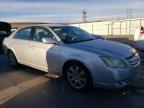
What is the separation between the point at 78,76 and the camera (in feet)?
21.2

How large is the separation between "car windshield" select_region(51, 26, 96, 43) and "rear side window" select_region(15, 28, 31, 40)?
3.34 ft

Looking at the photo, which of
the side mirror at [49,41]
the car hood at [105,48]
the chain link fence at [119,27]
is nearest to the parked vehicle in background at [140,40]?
the car hood at [105,48]

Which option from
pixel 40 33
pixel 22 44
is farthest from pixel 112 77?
pixel 22 44

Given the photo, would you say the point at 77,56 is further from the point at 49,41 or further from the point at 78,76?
the point at 49,41

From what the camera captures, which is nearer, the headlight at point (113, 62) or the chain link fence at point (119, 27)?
the headlight at point (113, 62)

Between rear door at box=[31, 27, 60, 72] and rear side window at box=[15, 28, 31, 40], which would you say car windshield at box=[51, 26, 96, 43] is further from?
rear side window at box=[15, 28, 31, 40]

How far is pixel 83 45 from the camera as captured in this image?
22.0ft

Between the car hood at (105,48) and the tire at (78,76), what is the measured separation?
17.7 inches

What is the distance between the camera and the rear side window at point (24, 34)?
8.22 m

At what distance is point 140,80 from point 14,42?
4.05 m

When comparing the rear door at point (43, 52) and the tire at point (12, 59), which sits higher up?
the rear door at point (43, 52)

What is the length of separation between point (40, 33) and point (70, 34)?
870mm

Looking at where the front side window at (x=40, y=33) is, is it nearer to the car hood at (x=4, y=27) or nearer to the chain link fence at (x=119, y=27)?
the car hood at (x=4, y=27)

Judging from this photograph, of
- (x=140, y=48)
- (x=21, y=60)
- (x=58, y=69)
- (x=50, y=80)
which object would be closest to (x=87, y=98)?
(x=58, y=69)
